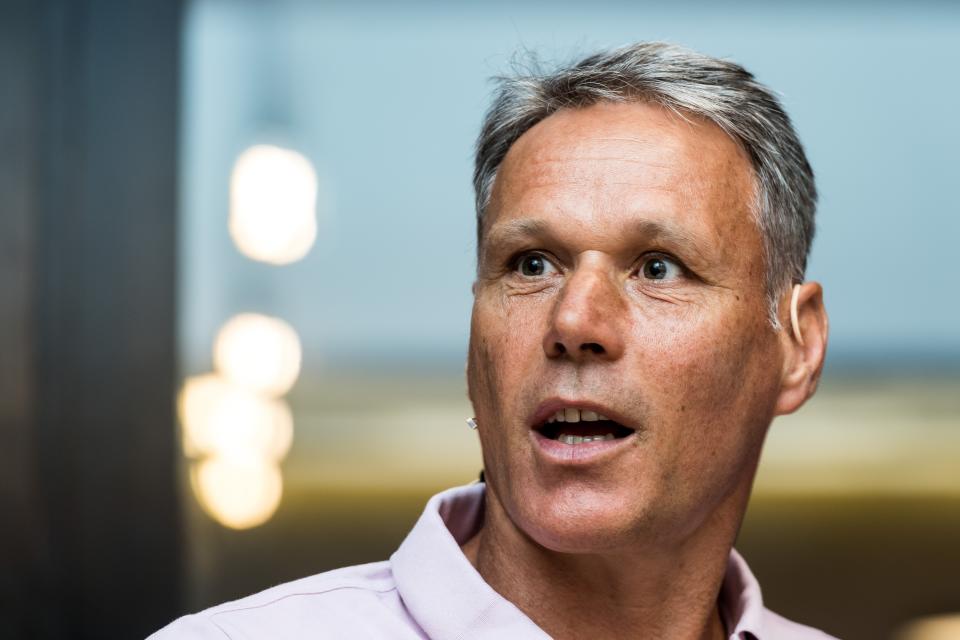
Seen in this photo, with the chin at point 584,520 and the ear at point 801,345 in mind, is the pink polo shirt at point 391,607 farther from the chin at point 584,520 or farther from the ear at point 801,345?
the ear at point 801,345

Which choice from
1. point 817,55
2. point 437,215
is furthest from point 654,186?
point 817,55

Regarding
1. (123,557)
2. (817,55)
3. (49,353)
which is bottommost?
(123,557)

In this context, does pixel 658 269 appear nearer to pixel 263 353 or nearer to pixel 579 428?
pixel 579 428

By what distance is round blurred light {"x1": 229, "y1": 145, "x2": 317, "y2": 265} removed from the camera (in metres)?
3.05

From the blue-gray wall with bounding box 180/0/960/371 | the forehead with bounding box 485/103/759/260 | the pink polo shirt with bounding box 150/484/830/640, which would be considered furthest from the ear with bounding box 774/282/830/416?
the blue-gray wall with bounding box 180/0/960/371

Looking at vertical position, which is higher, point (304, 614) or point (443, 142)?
point (443, 142)

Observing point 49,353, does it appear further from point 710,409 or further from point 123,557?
point 710,409

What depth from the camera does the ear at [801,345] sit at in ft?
5.56

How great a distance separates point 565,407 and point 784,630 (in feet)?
1.80

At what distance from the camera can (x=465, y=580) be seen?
4.85ft

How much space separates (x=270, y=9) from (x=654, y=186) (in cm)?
178

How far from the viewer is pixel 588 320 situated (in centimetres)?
142

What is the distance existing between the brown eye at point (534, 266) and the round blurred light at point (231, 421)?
5.16 ft

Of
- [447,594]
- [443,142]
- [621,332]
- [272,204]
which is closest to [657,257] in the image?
[621,332]
